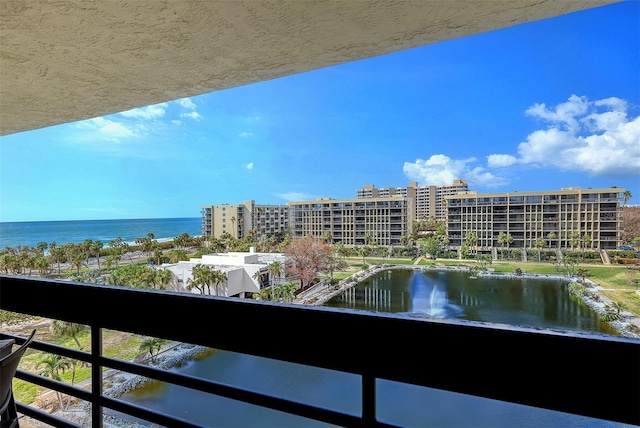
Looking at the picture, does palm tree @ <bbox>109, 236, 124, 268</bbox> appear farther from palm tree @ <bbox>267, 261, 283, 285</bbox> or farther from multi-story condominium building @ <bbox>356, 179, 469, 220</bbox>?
multi-story condominium building @ <bbox>356, 179, 469, 220</bbox>

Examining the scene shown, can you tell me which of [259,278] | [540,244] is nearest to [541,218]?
[540,244]

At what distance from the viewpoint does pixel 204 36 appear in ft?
4.08

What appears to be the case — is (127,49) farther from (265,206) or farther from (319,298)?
(265,206)

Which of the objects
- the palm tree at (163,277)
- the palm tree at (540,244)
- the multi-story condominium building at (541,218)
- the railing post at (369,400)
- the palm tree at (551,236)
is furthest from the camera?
the palm tree at (163,277)

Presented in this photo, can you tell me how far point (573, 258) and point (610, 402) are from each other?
479cm

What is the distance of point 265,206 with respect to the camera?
7.54m

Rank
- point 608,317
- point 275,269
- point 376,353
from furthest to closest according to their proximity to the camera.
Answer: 1. point 275,269
2. point 608,317
3. point 376,353

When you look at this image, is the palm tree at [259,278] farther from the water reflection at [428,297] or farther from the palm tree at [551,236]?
the palm tree at [551,236]

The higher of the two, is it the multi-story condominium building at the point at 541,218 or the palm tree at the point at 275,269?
the multi-story condominium building at the point at 541,218

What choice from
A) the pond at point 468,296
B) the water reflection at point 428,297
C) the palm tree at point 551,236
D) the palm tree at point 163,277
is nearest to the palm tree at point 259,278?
the palm tree at point 163,277

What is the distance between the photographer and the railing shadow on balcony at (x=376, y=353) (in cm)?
50

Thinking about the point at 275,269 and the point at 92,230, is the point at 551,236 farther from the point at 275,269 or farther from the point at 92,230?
the point at 92,230

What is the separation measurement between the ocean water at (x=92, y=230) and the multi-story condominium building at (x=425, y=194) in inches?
164

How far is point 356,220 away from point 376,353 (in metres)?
5.65
